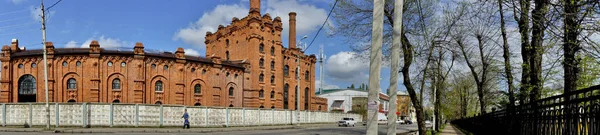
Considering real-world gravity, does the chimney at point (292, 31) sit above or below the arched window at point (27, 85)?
above

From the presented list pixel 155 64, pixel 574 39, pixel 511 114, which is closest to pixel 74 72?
pixel 155 64

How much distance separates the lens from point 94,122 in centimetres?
2692

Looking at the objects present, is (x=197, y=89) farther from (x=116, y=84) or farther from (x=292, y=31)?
(x=292, y=31)

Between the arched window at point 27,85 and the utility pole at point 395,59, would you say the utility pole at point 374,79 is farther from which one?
the arched window at point 27,85

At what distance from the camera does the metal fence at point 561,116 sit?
4.87 metres

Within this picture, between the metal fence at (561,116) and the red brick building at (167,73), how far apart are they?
3024 centimetres

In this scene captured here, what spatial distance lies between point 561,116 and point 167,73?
45.8 metres

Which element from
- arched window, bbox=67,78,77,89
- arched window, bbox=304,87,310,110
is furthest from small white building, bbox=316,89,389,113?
arched window, bbox=67,78,77,89

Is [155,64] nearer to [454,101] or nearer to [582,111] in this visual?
[454,101]

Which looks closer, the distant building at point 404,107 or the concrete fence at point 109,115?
the concrete fence at point 109,115

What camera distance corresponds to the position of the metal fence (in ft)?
16.0

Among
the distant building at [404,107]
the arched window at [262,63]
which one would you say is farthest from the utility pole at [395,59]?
the distant building at [404,107]

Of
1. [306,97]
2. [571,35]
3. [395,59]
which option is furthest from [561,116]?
[306,97]

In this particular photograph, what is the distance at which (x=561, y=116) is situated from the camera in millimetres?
6418
